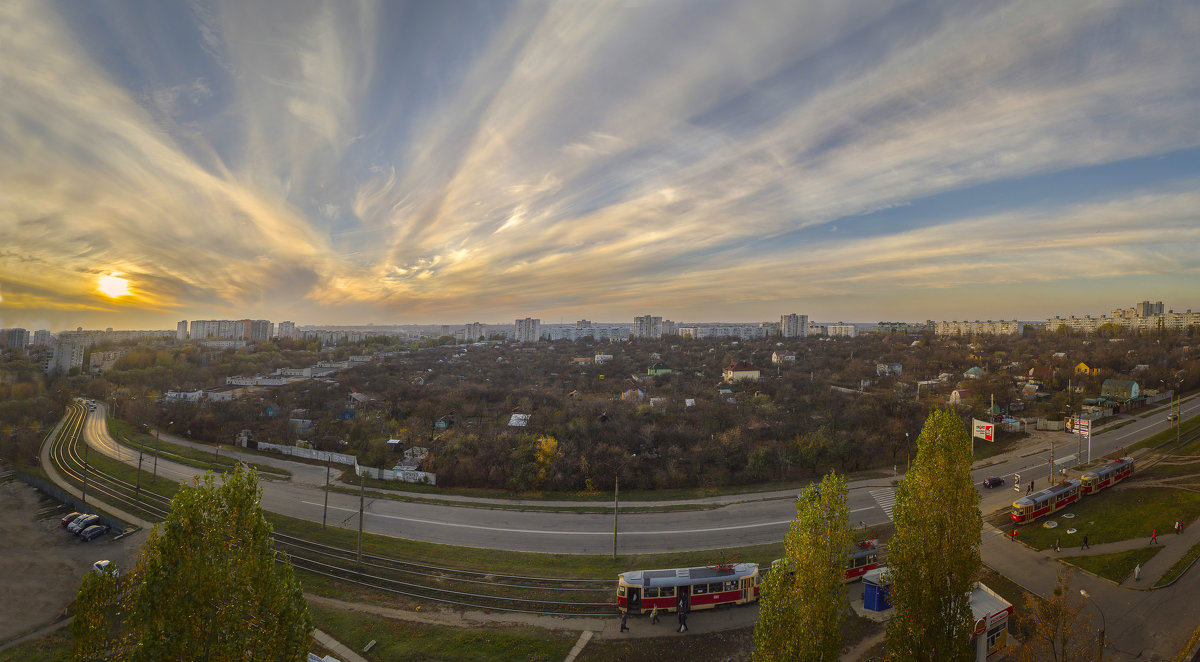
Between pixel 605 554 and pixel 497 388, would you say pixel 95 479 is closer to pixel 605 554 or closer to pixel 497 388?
pixel 497 388

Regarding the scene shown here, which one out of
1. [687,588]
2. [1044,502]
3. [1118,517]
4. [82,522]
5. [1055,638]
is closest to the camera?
[1055,638]

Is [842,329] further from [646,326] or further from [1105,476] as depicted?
[1105,476]

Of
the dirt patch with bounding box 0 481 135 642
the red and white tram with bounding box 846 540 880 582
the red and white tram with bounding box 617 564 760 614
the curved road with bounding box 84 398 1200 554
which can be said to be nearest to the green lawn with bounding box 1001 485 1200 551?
the curved road with bounding box 84 398 1200 554

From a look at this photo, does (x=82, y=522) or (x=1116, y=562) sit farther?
(x=82, y=522)

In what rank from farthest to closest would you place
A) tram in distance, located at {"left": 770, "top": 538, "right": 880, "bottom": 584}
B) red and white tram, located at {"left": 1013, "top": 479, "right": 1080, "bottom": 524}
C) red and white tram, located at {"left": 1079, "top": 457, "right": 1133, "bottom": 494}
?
red and white tram, located at {"left": 1079, "top": 457, "right": 1133, "bottom": 494}
red and white tram, located at {"left": 1013, "top": 479, "right": 1080, "bottom": 524}
tram in distance, located at {"left": 770, "top": 538, "right": 880, "bottom": 584}

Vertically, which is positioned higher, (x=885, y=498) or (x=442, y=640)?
(x=885, y=498)

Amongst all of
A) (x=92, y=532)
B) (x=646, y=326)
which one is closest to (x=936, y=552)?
(x=92, y=532)

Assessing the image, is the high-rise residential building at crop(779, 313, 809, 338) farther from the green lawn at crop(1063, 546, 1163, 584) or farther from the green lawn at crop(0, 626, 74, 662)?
the green lawn at crop(0, 626, 74, 662)

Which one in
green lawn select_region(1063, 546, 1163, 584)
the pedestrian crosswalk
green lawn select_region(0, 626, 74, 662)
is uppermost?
green lawn select_region(1063, 546, 1163, 584)
